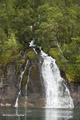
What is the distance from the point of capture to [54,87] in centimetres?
5512

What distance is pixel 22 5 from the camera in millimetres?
79875

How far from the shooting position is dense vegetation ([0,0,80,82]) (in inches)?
2319

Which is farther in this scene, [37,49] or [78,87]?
[37,49]

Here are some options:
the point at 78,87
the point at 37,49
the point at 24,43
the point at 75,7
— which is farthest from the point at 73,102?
the point at 75,7

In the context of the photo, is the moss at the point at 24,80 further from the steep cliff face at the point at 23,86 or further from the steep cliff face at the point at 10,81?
the steep cliff face at the point at 10,81

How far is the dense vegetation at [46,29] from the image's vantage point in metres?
58.9

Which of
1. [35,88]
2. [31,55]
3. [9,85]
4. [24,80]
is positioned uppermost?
[31,55]

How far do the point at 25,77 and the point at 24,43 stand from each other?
598 inches

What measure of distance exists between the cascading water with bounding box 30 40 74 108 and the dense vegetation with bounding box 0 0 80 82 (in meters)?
1.48

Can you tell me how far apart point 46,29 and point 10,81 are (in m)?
16.0

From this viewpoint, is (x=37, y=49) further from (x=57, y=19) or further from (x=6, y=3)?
(x=6, y=3)

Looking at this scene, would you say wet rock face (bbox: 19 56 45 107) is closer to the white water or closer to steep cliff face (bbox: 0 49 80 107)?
steep cliff face (bbox: 0 49 80 107)

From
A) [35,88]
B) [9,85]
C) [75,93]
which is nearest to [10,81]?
[9,85]

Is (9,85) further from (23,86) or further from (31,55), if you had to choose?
(31,55)
